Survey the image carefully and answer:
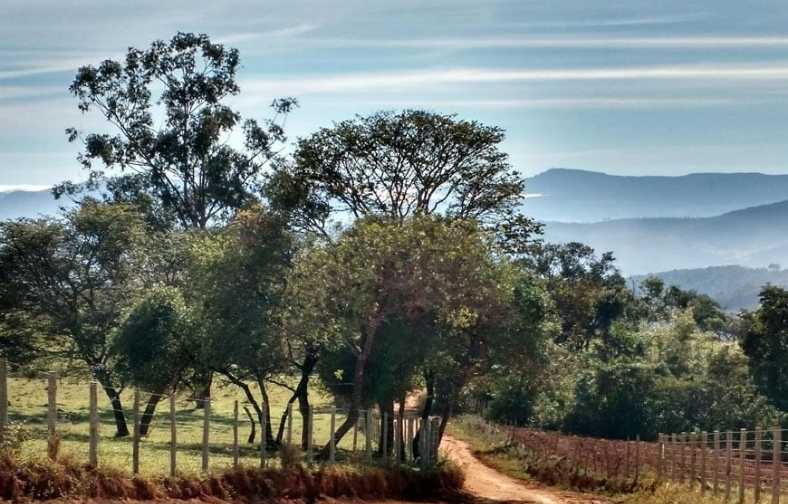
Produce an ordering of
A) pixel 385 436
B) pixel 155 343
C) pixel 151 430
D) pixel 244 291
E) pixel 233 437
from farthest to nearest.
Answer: pixel 151 430 < pixel 155 343 < pixel 233 437 < pixel 244 291 < pixel 385 436

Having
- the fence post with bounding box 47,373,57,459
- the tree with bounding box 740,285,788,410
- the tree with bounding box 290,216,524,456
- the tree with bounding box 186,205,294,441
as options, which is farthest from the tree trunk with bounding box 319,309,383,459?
the tree with bounding box 740,285,788,410

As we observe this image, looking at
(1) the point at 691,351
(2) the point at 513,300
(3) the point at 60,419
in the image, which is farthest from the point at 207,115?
(1) the point at 691,351

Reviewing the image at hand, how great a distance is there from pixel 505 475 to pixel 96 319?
17439 millimetres

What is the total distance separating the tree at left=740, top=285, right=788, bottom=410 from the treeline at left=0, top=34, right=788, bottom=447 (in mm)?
134

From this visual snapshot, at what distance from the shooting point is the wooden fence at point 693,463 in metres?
24.9

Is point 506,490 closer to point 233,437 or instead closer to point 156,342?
point 233,437

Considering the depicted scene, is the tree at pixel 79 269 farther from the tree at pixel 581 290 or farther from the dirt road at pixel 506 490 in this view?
the tree at pixel 581 290

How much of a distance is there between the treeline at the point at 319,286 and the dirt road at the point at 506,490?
2578 millimetres

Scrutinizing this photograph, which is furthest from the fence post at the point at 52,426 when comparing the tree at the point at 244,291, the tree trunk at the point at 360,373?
the tree trunk at the point at 360,373

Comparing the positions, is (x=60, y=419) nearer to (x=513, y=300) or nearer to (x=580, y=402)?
(x=513, y=300)

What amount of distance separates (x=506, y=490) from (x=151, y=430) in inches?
602

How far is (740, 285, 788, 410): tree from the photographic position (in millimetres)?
61469

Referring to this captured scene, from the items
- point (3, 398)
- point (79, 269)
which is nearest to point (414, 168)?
point (79, 269)

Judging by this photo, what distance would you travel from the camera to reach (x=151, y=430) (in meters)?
41.4
